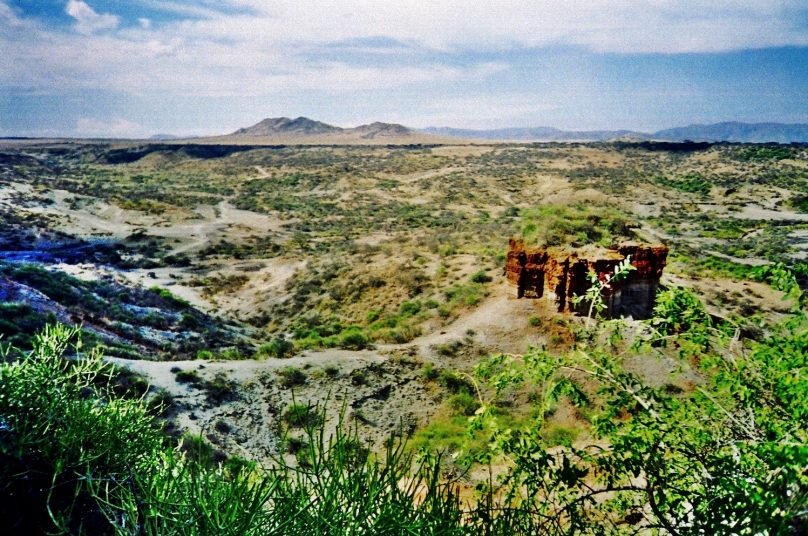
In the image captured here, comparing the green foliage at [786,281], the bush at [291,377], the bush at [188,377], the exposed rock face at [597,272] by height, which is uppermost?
the green foliage at [786,281]

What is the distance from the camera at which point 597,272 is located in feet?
55.9

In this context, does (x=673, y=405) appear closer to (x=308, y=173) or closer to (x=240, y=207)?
(x=240, y=207)

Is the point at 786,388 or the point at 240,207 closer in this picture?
the point at 786,388

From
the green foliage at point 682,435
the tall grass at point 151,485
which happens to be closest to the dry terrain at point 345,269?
the tall grass at point 151,485

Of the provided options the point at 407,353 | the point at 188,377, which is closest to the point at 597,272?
the point at 407,353

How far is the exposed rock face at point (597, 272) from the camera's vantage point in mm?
18047

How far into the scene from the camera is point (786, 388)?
4375 millimetres

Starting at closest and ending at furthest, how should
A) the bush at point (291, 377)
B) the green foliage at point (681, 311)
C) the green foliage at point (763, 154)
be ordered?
the green foliage at point (681, 311), the bush at point (291, 377), the green foliage at point (763, 154)

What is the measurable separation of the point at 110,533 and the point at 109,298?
76.1 ft

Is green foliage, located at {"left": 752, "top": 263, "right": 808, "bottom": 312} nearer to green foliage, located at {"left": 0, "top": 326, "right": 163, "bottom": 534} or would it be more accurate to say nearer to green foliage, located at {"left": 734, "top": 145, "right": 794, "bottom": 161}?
green foliage, located at {"left": 0, "top": 326, "right": 163, "bottom": 534}

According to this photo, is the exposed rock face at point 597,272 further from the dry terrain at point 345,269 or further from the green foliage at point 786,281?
the green foliage at point 786,281

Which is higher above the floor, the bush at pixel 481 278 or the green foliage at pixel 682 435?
the green foliage at pixel 682 435

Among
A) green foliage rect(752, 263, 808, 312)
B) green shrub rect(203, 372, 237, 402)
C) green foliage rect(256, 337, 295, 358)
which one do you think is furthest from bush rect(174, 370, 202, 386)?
green foliage rect(752, 263, 808, 312)

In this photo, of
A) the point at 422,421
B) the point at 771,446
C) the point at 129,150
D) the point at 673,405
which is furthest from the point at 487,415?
the point at 129,150
